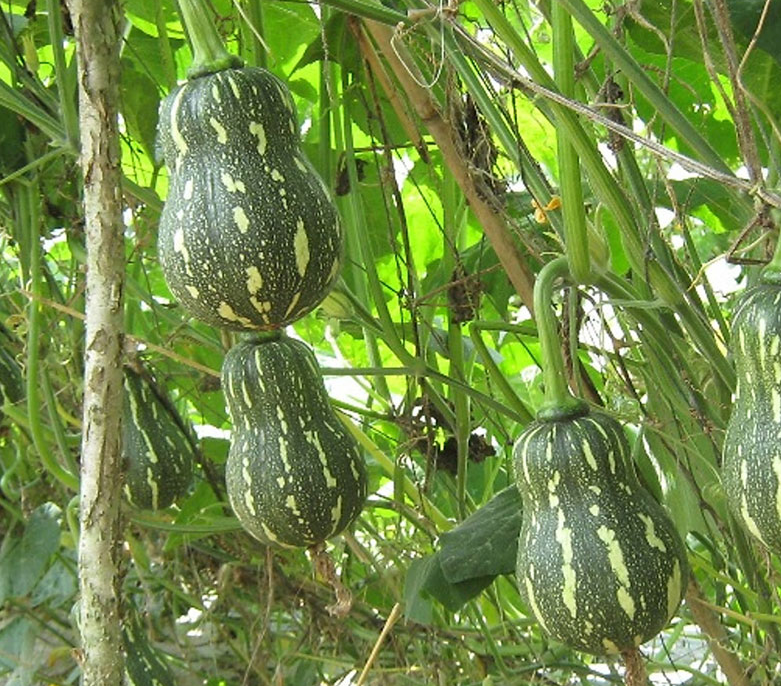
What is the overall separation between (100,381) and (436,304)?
704mm

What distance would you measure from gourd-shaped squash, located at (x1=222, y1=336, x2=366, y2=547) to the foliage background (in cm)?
10

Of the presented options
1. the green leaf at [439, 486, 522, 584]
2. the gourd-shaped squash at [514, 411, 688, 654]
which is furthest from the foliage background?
the gourd-shaped squash at [514, 411, 688, 654]

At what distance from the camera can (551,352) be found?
3.66 feet

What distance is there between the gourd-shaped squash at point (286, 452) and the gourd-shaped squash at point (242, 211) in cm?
27

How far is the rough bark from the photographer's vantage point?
120 cm

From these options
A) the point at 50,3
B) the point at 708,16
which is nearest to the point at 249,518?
the point at 50,3

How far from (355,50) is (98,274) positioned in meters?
0.71

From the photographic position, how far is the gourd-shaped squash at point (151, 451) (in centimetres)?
186

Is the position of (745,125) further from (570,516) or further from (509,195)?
(509,195)

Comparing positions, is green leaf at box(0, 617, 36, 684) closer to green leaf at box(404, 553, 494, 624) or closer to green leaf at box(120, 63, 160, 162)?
green leaf at box(120, 63, 160, 162)

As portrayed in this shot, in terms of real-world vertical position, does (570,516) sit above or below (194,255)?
below

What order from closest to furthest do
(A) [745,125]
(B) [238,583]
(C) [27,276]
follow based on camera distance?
1. (A) [745,125]
2. (C) [27,276]
3. (B) [238,583]

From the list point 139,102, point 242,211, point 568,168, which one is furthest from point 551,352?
point 139,102

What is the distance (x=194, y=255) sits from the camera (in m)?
1.17
